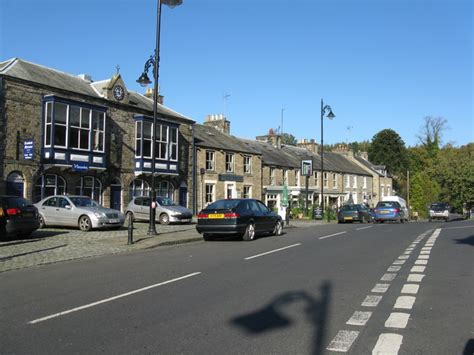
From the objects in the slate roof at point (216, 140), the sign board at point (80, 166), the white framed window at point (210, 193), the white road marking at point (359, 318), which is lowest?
the white road marking at point (359, 318)

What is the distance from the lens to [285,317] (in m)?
6.14

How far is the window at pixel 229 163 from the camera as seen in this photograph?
127ft

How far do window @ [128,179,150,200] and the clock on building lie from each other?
5.26 metres

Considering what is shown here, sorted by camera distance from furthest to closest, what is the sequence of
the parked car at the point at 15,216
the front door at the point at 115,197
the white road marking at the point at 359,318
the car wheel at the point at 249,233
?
1. the front door at the point at 115,197
2. the car wheel at the point at 249,233
3. the parked car at the point at 15,216
4. the white road marking at the point at 359,318

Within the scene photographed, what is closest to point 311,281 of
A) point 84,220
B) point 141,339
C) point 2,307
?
point 141,339

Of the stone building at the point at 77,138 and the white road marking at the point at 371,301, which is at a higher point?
the stone building at the point at 77,138

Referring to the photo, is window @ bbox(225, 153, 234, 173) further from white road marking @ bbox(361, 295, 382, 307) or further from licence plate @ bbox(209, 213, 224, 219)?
white road marking @ bbox(361, 295, 382, 307)

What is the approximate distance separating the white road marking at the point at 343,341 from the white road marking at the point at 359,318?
0.39 meters

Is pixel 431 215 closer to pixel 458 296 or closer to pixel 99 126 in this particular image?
pixel 99 126

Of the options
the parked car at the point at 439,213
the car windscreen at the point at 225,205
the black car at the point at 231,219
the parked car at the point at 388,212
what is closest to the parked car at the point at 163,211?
the black car at the point at 231,219

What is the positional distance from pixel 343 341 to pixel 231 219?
11.3 metres

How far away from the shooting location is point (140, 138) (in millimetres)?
29828

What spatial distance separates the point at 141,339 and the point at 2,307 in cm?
284

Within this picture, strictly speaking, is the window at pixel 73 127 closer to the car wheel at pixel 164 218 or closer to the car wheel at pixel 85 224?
the car wheel at pixel 164 218
